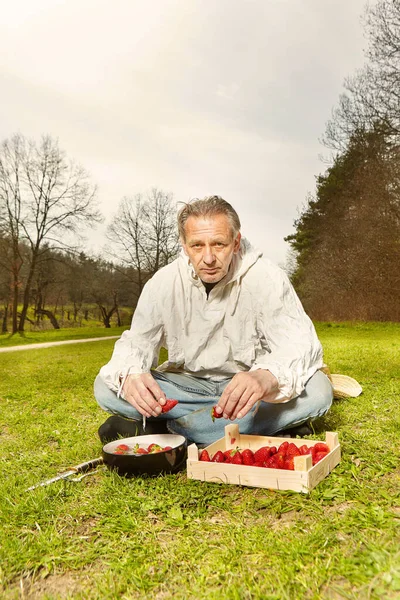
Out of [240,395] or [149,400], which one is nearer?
[240,395]

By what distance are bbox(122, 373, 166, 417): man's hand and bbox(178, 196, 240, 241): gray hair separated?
0.85 meters

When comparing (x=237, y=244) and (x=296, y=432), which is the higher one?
(x=237, y=244)

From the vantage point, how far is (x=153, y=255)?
90.3ft

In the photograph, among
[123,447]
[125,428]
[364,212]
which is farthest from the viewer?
[364,212]

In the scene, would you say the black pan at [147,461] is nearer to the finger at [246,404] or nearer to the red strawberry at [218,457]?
the red strawberry at [218,457]

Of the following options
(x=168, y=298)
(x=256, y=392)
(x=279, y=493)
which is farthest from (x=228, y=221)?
(x=279, y=493)

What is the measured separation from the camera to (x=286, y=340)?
289 centimetres

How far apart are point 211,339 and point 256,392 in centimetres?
74

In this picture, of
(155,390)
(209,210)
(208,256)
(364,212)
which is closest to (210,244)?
(208,256)

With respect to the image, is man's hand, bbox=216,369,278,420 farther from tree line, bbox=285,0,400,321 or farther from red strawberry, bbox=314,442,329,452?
tree line, bbox=285,0,400,321

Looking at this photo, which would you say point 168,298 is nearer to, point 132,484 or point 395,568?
point 132,484

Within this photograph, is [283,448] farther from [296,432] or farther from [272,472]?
[296,432]

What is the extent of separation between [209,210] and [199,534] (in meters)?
1.67

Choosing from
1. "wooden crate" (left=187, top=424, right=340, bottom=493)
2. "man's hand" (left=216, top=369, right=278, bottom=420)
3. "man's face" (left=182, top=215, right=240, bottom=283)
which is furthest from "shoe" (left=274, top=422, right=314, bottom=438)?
"man's face" (left=182, top=215, right=240, bottom=283)
